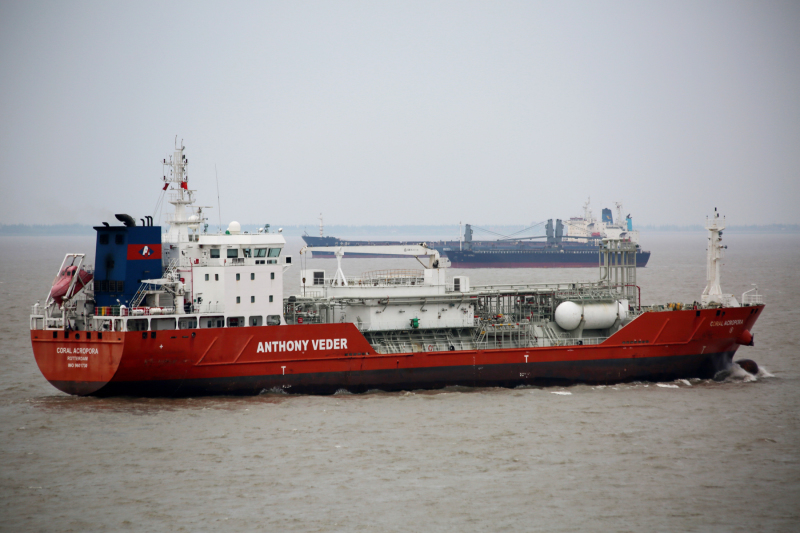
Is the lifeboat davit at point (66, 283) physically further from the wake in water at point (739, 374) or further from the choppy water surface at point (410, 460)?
the wake in water at point (739, 374)

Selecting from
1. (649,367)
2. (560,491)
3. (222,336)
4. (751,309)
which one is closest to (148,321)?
(222,336)

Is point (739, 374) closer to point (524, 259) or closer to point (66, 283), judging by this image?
point (66, 283)

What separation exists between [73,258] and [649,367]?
898 inches

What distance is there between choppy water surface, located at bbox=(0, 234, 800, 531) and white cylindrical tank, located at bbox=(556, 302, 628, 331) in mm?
2903

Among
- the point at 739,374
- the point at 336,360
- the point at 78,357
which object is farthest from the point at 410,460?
the point at 739,374

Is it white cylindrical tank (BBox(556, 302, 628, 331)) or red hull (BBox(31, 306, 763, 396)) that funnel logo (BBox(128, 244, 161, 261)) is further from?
white cylindrical tank (BBox(556, 302, 628, 331))

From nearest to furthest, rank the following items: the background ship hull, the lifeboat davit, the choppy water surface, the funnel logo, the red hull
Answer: the choppy water surface
the red hull
the lifeboat davit
the funnel logo
the background ship hull

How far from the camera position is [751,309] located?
32594 millimetres

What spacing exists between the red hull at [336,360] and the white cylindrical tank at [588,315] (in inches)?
52.0

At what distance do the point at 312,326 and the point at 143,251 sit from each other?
261 inches

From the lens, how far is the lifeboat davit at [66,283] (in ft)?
86.4

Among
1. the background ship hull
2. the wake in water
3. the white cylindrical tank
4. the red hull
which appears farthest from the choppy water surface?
the background ship hull

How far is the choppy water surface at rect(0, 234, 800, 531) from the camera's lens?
17.6m

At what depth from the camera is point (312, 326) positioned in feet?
91.0
